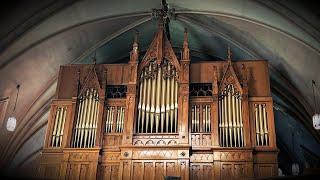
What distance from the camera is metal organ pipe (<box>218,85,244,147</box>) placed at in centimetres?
1411

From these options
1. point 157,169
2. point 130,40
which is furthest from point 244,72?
point 130,40

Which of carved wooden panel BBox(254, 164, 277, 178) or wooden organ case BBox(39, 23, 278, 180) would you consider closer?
carved wooden panel BBox(254, 164, 277, 178)

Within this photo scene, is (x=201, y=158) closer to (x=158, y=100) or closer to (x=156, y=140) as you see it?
(x=156, y=140)

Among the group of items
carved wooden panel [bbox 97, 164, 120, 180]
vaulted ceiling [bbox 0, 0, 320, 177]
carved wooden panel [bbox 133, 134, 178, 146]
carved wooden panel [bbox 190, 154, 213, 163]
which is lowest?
carved wooden panel [bbox 97, 164, 120, 180]

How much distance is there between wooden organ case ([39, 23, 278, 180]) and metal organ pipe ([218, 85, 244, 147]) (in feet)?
0.11

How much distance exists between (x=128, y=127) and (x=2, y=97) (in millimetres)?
5941

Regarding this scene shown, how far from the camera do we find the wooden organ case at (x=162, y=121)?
543 inches

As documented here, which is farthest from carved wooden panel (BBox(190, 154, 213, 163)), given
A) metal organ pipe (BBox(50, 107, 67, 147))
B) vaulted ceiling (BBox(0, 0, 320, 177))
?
vaulted ceiling (BBox(0, 0, 320, 177))

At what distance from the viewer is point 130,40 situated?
19.9 meters

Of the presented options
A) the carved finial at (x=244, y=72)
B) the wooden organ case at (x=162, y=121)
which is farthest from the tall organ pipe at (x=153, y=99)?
the carved finial at (x=244, y=72)

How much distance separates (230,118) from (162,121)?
2.31m

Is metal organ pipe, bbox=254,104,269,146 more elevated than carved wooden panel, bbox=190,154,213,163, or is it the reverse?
metal organ pipe, bbox=254,104,269,146

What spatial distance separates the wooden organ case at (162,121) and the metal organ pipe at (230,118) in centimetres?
3

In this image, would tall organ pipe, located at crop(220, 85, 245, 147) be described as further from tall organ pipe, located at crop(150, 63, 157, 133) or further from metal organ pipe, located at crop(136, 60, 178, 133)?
tall organ pipe, located at crop(150, 63, 157, 133)
